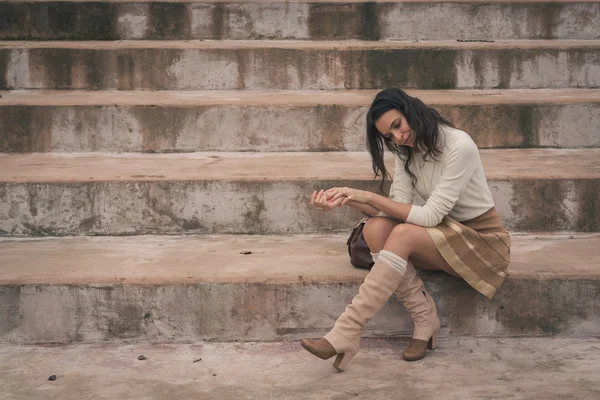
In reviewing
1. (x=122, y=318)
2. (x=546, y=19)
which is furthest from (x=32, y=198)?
(x=546, y=19)

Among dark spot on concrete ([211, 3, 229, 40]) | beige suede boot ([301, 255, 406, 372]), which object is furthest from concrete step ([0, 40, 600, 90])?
beige suede boot ([301, 255, 406, 372])

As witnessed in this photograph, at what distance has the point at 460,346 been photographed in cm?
384

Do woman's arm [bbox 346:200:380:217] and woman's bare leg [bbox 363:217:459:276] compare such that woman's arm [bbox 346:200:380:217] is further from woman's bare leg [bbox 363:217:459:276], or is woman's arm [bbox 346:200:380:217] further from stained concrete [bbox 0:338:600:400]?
stained concrete [bbox 0:338:600:400]

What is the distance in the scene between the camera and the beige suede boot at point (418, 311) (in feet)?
12.1

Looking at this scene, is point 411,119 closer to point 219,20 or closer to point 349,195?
point 349,195

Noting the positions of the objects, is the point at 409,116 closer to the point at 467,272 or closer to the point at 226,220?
the point at 467,272

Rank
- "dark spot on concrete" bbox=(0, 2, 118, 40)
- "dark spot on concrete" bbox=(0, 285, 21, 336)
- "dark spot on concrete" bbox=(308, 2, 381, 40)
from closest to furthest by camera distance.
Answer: "dark spot on concrete" bbox=(0, 285, 21, 336) < "dark spot on concrete" bbox=(0, 2, 118, 40) < "dark spot on concrete" bbox=(308, 2, 381, 40)

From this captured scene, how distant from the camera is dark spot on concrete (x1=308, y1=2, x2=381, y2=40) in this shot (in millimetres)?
6930

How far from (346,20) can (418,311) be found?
3.80 meters

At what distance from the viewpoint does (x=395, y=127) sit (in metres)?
3.64

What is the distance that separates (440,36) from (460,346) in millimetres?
3743

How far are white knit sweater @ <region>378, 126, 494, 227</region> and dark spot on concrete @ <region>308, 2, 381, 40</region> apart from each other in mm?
3255

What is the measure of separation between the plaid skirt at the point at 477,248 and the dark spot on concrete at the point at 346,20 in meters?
3.44

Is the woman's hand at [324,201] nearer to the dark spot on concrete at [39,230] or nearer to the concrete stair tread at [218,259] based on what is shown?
the concrete stair tread at [218,259]
